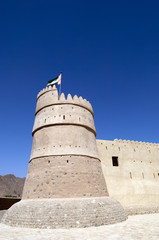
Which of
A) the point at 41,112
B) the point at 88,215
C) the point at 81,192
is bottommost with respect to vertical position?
the point at 88,215

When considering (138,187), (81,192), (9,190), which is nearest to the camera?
(81,192)

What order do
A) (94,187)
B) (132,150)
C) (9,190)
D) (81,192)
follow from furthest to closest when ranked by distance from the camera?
(9,190) < (132,150) < (94,187) < (81,192)

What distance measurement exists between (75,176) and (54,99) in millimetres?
5760

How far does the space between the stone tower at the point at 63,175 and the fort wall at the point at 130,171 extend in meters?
2.76

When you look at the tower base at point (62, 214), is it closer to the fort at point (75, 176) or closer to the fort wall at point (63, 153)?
the fort at point (75, 176)

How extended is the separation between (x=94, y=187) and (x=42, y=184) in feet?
10.3

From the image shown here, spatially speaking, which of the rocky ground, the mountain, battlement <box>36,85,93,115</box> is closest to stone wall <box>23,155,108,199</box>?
the rocky ground

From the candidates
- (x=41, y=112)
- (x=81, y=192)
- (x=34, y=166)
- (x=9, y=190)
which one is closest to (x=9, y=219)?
(x=34, y=166)

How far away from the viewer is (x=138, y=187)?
1452cm

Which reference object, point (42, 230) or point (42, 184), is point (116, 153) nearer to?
point (42, 184)

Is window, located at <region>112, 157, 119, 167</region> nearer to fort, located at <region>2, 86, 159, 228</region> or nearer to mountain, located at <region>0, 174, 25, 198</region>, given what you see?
fort, located at <region>2, 86, 159, 228</region>

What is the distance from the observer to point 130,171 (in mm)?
14883

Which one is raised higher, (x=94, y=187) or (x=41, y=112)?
(x=41, y=112)

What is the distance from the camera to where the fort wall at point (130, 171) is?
537 inches
